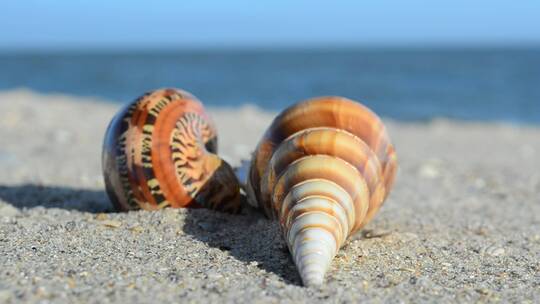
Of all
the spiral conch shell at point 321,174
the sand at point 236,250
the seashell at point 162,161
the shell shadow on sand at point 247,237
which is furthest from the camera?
the seashell at point 162,161

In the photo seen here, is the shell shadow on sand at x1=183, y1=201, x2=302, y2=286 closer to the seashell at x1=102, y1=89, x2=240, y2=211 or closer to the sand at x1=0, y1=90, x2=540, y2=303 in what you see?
the sand at x1=0, y1=90, x2=540, y2=303

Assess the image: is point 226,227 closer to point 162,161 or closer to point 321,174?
point 162,161

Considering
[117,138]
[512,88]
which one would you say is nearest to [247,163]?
[117,138]

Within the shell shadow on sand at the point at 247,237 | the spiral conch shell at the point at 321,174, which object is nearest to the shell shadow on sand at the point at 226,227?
the shell shadow on sand at the point at 247,237

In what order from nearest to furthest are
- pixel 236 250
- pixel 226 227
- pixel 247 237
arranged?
pixel 236 250 < pixel 247 237 < pixel 226 227

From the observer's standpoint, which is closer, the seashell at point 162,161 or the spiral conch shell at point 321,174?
the spiral conch shell at point 321,174

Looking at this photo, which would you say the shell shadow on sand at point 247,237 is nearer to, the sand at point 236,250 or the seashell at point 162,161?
the sand at point 236,250

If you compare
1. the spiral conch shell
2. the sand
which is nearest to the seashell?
the sand

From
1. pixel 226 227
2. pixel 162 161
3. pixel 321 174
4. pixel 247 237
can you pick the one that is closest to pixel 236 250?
pixel 247 237
